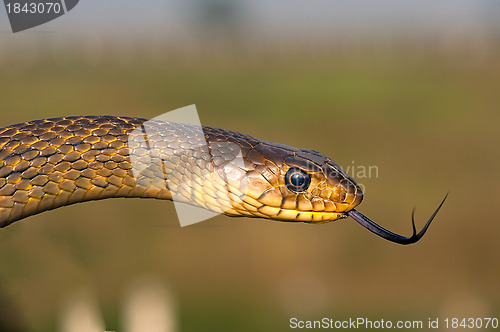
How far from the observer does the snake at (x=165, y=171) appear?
8.75 feet

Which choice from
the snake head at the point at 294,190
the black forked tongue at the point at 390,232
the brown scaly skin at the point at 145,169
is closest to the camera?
the brown scaly skin at the point at 145,169

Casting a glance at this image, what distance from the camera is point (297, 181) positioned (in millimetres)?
3004

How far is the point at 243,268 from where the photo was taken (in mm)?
8008

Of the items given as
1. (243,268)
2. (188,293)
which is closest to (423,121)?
(243,268)

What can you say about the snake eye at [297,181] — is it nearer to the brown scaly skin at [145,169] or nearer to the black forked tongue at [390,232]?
the brown scaly skin at [145,169]

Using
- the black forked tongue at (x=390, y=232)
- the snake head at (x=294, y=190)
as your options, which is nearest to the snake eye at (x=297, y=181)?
the snake head at (x=294, y=190)

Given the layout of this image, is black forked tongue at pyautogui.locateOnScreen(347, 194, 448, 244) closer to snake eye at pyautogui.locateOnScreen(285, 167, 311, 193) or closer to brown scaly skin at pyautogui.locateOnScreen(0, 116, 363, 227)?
brown scaly skin at pyautogui.locateOnScreen(0, 116, 363, 227)

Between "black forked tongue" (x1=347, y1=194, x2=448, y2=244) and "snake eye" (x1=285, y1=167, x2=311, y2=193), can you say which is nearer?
"black forked tongue" (x1=347, y1=194, x2=448, y2=244)

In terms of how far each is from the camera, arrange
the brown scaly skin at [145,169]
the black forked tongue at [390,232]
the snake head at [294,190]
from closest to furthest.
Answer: the brown scaly skin at [145,169] < the black forked tongue at [390,232] < the snake head at [294,190]

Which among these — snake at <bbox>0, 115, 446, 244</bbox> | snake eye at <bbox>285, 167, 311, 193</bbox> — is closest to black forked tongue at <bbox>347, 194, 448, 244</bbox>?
snake at <bbox>0, 115, 446, 244</bbox>

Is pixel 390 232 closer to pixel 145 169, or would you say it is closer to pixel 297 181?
pixel 297 181

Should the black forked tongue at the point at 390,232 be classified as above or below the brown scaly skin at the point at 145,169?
below

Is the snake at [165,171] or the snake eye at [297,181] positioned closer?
the snake at [165,171]

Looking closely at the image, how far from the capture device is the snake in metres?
2.67
